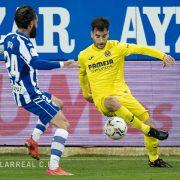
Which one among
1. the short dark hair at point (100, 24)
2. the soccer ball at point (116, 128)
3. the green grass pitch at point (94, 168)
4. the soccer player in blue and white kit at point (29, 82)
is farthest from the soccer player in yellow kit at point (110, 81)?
the soccer player in blue and white kit at point (29, 82)

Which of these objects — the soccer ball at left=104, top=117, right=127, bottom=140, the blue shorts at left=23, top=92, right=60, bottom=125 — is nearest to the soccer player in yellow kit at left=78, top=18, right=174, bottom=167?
the soccer ball at left=104, top=117, right=127, bottom=140

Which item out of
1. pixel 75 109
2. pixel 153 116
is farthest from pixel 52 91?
pixel 153 116

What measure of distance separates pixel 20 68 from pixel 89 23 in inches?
204

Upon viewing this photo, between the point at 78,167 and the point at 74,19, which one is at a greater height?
the point at 74,19

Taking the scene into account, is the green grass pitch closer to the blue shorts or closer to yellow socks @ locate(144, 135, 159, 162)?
yellow socks @ locate(144, 135, 159, 162)

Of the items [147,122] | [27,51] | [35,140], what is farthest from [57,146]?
[147,122]

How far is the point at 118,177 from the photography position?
40.2ft

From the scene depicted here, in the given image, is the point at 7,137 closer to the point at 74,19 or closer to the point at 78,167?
the point at 74,19

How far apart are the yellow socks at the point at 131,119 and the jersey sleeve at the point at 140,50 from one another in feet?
3.04

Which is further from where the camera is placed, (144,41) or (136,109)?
(144,41)

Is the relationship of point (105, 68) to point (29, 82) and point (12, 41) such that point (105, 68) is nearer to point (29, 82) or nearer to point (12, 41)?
point (29, 82)

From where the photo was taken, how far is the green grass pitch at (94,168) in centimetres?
1248

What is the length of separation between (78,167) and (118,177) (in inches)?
91.9

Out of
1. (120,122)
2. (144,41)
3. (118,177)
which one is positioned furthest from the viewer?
(144,41)
